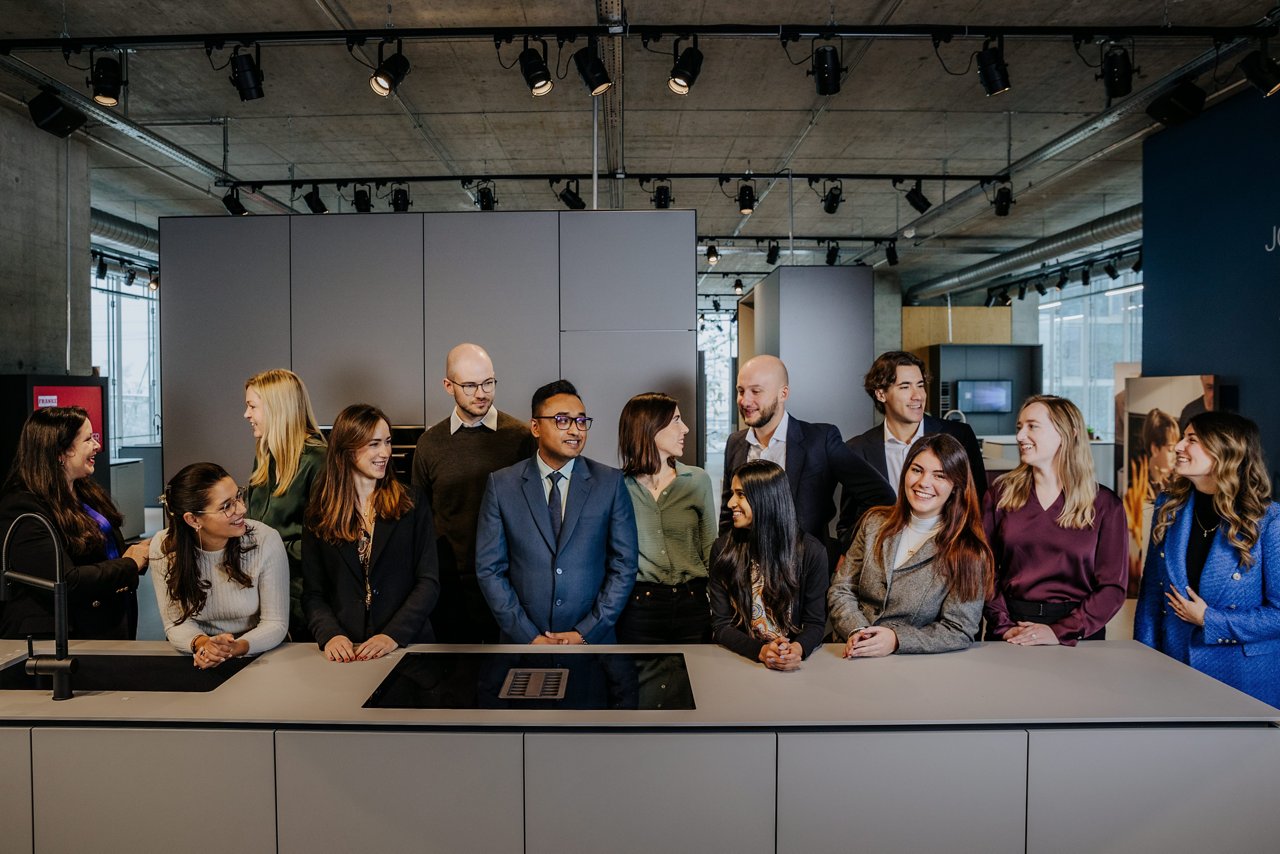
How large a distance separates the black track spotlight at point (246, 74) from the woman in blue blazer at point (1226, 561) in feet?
16.0

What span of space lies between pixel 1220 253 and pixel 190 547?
6.01 metres

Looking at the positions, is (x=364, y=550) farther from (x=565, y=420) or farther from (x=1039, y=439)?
(x=1039, y=439)

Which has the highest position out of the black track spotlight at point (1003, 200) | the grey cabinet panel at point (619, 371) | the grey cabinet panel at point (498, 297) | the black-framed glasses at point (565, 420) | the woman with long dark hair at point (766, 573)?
the black track spotlight at point (1003, 200)

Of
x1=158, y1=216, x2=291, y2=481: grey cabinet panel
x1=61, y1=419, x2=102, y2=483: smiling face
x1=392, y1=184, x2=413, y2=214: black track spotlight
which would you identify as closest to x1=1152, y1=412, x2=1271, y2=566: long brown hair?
x1=61, y1=419, x2=102, y2=483: smiling face

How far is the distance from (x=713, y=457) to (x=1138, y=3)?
14.6 metres

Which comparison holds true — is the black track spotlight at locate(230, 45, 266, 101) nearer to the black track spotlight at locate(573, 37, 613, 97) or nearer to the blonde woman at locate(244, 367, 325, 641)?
the black track spotlight at locate(573, 37, 613, 97)

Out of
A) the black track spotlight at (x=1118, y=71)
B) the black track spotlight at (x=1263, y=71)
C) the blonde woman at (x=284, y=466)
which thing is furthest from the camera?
the black track spotlight at (x=1118, y=71)

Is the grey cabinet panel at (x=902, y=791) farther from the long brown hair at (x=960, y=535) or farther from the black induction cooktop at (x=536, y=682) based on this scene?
the long brown hair at (x=960, y=535)

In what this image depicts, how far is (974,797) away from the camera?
1816 mm

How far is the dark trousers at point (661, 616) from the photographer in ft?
8.77

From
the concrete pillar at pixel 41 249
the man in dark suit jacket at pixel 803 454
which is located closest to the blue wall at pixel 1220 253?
the man in dark suit jacket at pixel 803 454

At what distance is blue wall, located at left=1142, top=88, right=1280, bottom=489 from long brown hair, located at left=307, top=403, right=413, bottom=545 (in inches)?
199

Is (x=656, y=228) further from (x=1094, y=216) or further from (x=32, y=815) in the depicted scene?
(x=1094, y=216)

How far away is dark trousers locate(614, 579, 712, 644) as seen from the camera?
2.67 metres
